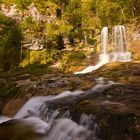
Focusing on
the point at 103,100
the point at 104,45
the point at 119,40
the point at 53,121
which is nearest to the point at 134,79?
the point at 103,100

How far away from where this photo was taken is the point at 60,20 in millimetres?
29922

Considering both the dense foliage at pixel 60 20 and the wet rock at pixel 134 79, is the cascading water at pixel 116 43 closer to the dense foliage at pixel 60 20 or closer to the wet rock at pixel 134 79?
the dense foliage at pixel 60 20

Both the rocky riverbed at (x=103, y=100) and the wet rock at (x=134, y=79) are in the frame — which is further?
the wet rock at (x=134, y=79)

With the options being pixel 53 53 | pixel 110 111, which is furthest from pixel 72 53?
pixel 110 111

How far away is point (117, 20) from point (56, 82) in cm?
1747

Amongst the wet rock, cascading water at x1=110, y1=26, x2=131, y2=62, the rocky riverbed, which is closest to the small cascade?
cascading water at x1=110, y1=26, x2=131, y2=62

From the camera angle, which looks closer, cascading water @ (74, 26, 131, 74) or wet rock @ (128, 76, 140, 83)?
wet rock @ (128, 76, 140, 83)

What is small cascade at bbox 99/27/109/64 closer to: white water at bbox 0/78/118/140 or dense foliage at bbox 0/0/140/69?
dense foliage at bbox 0/0/140/69

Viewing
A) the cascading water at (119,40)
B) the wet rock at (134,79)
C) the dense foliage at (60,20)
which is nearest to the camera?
the wet rock at (134,79)

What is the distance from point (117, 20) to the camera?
104ft

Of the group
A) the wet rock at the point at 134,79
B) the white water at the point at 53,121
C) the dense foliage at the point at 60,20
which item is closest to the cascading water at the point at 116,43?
the dense foliage at the point at 60,20

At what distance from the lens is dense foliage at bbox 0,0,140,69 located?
29303 millimetres

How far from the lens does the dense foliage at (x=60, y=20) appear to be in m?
29.3

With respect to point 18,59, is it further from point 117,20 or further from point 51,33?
point 117,20
